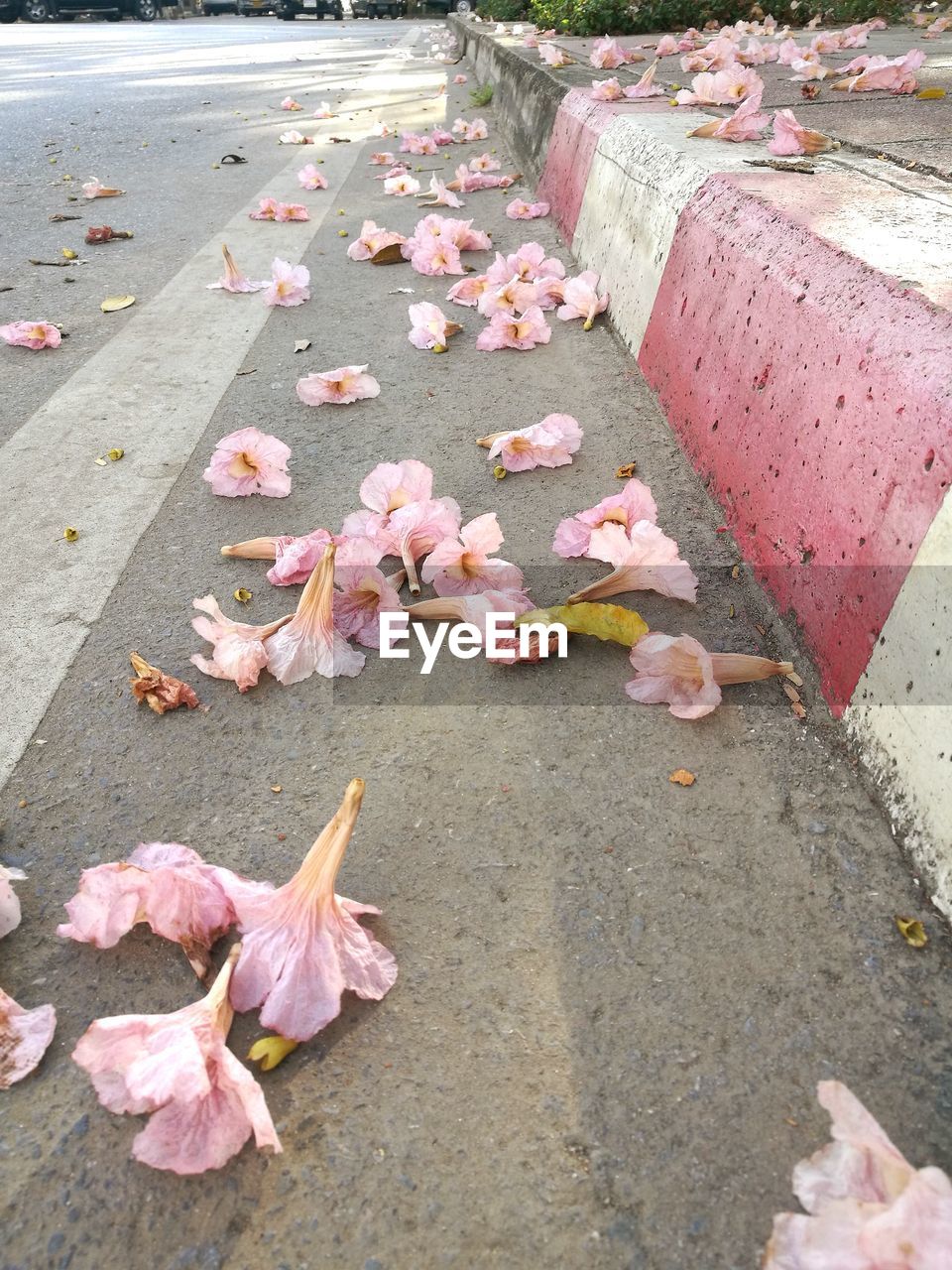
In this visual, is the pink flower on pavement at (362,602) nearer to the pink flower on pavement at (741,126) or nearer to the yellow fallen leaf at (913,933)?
the yellow fallen leaf at (913,933)

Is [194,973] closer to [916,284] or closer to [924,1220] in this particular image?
[924,1220]

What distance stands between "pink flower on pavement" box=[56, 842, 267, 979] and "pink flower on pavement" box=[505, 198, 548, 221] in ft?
12.9

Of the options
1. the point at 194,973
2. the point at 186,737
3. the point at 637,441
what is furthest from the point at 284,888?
the point at 637,441

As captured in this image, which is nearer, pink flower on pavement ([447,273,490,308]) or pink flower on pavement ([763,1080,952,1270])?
pink flower on pavement ([763,1080,952,1270])

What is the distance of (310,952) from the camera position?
1.12 meters

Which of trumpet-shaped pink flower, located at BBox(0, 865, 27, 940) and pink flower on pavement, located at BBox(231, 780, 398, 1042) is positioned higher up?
pink flower on pavement, located at BBox(231, 780, 398, 1042)

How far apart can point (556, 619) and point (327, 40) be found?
21.7 metres

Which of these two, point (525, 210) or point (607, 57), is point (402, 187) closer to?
point (525, 210)

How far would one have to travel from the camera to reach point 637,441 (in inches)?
93.7

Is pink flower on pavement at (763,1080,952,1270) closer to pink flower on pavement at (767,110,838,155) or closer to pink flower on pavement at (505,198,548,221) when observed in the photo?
pink flower on pavement at (767,110,838,155)

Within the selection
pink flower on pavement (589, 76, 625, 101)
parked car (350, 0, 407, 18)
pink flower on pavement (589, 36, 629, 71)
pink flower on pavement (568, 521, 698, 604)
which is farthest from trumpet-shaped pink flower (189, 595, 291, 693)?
parked car (350, 0, 407, 18)

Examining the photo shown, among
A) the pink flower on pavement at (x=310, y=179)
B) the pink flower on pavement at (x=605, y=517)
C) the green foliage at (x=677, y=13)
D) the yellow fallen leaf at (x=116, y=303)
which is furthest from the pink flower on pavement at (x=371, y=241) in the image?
the green foliage at (x=677, y=13)

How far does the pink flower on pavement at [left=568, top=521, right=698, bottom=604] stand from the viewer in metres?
1.76

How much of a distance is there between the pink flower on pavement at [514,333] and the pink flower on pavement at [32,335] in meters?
1.45
